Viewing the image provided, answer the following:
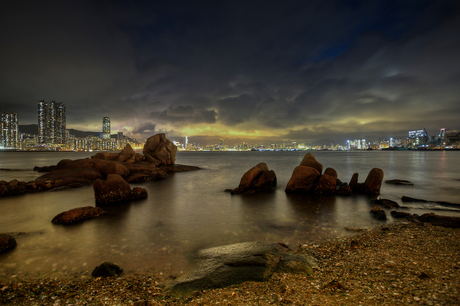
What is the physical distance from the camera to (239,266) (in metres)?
6.05

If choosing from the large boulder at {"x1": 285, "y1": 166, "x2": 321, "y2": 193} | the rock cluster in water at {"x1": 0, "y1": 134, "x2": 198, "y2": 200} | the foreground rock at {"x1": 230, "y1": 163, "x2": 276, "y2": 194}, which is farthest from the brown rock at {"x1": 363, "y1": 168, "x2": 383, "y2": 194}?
the rock cluster in water at {"x1": 0, "y1": 134, "x2": 198, "y2": 200}

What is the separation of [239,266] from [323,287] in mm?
2190

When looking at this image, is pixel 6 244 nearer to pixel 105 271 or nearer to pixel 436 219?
pixel 105 271

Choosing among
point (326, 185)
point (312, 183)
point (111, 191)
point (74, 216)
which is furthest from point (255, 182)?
point (74, 216)

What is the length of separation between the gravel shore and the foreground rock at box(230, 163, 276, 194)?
12.1 m

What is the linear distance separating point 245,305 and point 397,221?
33.1 ft

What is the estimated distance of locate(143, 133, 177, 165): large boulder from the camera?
128 feet

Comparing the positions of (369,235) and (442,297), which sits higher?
(442,297)

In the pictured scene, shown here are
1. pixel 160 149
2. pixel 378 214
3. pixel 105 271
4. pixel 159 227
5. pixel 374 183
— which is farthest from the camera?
pixel 160 149

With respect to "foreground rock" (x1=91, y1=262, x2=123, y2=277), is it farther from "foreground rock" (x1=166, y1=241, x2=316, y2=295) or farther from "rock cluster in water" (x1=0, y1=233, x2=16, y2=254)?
"rock cluster in water" (x1=0, y1=233, x2=16, y2=254)

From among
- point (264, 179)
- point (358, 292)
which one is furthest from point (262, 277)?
point (264, 179)

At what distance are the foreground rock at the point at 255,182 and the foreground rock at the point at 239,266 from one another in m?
11.3

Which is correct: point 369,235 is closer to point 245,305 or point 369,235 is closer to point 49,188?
point 245,305

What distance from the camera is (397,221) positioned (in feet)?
34.8
